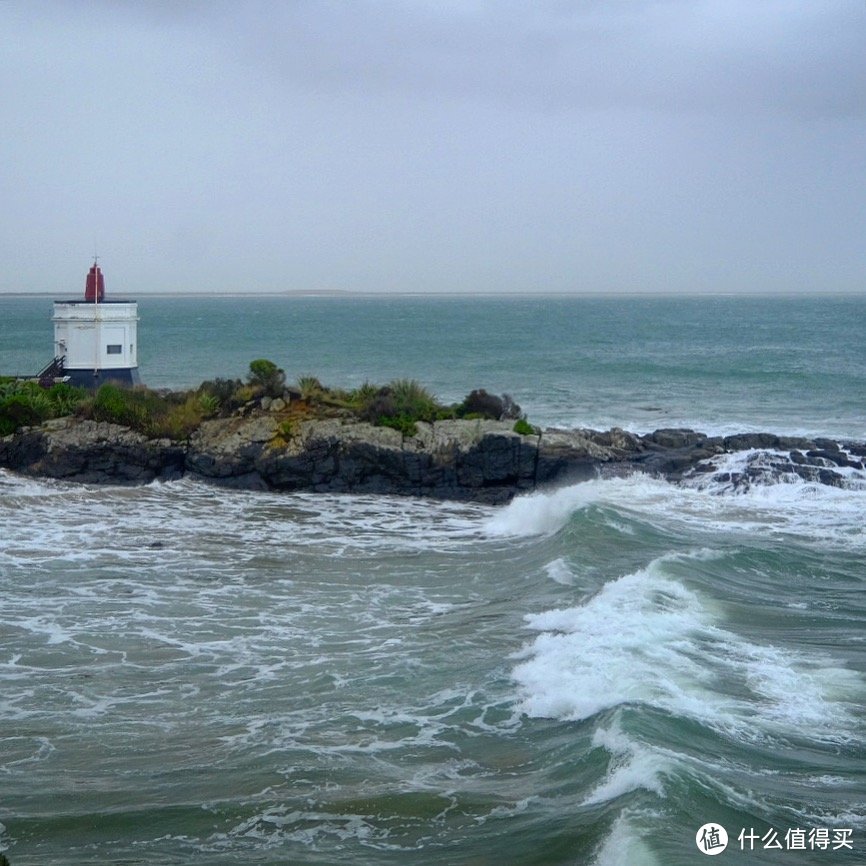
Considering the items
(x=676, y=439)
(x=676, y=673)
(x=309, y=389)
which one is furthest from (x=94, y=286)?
(x=676, y=673)

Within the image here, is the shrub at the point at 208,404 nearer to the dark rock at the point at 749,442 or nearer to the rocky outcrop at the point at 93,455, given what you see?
the rocky outcrop at the point at 93,455

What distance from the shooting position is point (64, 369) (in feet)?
102

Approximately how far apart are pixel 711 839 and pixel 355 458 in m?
17.0

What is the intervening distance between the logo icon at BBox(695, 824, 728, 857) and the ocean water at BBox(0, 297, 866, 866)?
9 centimetres

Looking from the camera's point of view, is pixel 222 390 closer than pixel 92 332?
Yes

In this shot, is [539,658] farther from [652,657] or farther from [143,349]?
[143,349]

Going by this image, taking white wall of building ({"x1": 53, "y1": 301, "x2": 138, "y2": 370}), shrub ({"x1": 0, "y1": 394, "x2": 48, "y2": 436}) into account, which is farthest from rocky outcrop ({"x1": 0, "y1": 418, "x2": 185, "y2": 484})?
white wall of building ({"x1": 53, "y1": 301, "x2": 138, "y2": 370})

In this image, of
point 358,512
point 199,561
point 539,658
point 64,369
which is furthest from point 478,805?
point 64,369

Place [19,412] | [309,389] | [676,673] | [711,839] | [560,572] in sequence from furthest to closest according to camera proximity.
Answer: [309,389], [19,412], [560,572], [676,673], [711,839]

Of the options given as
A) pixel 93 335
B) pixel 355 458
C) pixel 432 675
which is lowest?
pixel 432 675

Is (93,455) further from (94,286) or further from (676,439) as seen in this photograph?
(676,439)

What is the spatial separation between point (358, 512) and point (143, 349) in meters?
52.3

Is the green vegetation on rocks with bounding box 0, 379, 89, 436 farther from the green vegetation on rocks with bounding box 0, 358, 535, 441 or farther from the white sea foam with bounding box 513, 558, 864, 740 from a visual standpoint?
the white sea foam with bounding box 513, 558, 864, 740

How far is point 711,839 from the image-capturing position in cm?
945
